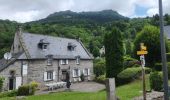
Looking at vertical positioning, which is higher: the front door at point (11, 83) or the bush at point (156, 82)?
the bush at point (156, 82)

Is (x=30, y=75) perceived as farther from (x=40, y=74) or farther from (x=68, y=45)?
(x=68, y=45)

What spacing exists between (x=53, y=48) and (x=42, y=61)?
4.81 metres

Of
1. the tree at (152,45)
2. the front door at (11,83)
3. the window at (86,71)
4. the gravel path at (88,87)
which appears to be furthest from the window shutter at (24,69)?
the tree at (152,45)

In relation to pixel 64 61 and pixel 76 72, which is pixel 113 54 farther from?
pixel 76 72

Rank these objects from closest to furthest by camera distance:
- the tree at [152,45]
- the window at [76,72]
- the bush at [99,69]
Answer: the tree at [152,45], the window at [76,72], the bush at [99,69]

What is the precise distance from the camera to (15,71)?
147 feet

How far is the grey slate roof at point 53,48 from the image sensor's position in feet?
158

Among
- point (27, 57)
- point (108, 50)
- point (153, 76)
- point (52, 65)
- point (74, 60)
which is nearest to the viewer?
point (153, 76)

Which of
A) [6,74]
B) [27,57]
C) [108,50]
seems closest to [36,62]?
[27,57]

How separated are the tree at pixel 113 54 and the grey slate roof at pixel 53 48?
14.5 meters

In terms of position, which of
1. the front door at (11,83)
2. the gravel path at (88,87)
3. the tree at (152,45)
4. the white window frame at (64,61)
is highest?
the tree at (152,45)

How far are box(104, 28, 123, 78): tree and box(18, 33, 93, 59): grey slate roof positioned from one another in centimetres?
1446

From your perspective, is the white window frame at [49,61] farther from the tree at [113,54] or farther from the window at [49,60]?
the tree at [113,54]

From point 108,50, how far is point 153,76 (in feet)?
48.0
